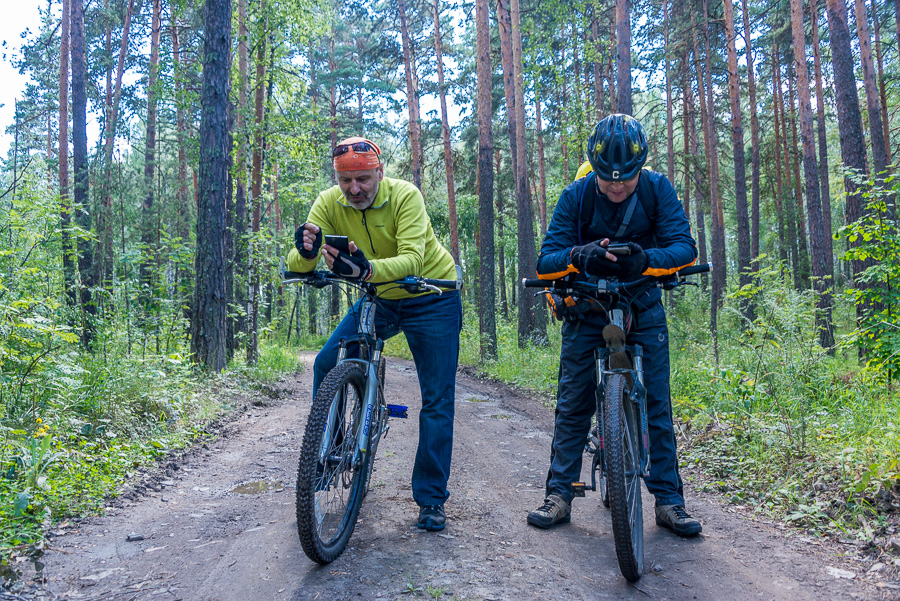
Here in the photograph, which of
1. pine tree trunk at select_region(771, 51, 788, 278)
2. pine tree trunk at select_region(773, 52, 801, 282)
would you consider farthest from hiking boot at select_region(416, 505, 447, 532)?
pine tree trunk at select_region(771, 51, 788, 278)

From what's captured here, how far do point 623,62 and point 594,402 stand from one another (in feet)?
29.1

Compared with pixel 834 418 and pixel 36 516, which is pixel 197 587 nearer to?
pixel 36 516

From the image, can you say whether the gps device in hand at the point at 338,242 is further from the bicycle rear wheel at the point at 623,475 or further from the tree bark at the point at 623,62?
the tree bark at the point at 623,62

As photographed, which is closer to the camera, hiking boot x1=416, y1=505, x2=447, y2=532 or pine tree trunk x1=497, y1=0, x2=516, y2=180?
hiking boot x1=416, y1=505, x2=447, y2=532

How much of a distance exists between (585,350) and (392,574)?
1711 mm

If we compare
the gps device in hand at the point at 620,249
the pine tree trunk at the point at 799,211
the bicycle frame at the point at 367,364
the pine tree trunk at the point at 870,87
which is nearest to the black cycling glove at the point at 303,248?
the bicycle frame at the point at 367,364

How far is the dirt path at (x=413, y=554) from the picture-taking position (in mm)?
2688

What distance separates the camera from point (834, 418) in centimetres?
511

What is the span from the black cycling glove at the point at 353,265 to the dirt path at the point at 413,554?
1440 millimetres

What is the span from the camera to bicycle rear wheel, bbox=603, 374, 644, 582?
268 centimetres

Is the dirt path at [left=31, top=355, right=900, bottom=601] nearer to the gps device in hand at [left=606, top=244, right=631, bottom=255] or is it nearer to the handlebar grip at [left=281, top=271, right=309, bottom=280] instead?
the handlebar grip at [left=281, top=271, right=309, bottom=280]

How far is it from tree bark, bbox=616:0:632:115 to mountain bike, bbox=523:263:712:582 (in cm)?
802

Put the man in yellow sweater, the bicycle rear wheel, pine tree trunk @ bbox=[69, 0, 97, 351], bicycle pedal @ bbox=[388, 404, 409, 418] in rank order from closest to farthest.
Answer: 1. the bicycle rear wheel
2. the man in yellow sweater
3. bicycle pedal @ bbox=[388, 404, 409, 418]
4. pine tree trunk @ bbox=[69, 0, 97, 351]

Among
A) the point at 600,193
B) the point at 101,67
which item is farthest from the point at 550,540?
the point at 101,67
